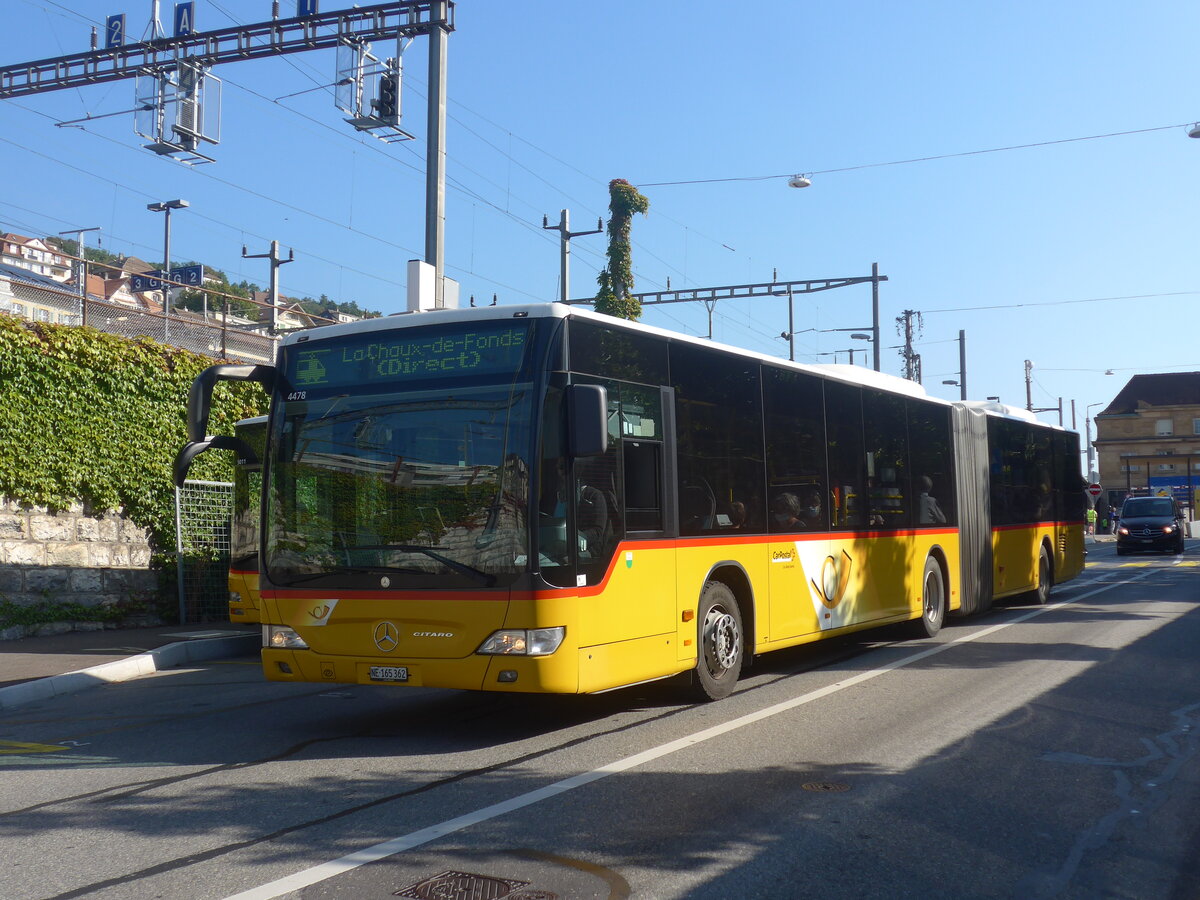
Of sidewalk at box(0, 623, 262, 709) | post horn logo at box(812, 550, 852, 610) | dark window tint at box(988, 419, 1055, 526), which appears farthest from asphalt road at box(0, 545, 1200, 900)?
dark window tint at box(988, 419, 1055, 526)

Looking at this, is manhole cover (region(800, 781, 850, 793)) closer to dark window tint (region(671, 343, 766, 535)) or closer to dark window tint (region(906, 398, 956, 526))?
dark window tint (region(671, 343, 766, 535))

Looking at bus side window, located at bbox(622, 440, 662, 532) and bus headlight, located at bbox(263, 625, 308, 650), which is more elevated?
bus side window, located at bbox(622, 440, 662, 532)

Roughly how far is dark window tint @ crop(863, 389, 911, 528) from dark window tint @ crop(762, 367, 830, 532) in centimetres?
141

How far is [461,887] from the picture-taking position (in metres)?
4.79

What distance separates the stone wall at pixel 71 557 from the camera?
1577 centimetres

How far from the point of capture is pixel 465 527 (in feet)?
25.5

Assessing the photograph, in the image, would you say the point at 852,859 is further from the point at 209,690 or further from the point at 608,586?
the point at 209,690

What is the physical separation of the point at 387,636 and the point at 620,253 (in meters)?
24.9

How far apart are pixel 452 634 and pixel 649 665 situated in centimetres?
156

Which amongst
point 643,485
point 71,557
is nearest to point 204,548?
point 71,557

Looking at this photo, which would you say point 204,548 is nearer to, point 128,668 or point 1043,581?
point 128,668

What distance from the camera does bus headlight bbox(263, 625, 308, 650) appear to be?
8.34m

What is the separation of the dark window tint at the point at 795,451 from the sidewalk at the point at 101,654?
678cm

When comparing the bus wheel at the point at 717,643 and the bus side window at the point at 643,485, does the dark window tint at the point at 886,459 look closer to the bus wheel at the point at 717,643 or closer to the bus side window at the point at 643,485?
the bus wheel at the point at 717,643
